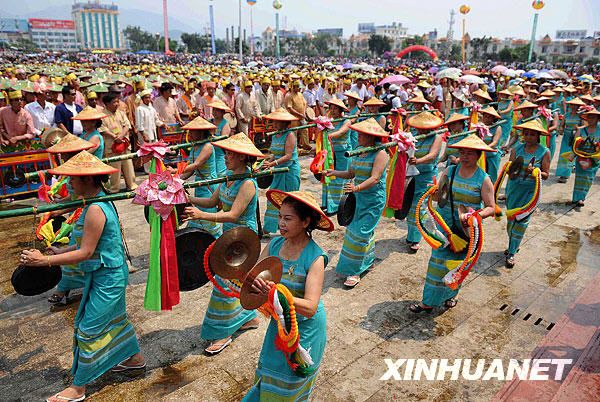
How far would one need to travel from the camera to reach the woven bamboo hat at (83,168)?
10.8 ft

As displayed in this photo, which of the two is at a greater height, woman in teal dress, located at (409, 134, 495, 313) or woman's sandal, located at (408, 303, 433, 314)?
woman in teal dress, located at (409, 134, 495, 313)

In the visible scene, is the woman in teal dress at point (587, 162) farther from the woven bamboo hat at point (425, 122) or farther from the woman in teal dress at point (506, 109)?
the woven bamboo hat at point (425, 122)

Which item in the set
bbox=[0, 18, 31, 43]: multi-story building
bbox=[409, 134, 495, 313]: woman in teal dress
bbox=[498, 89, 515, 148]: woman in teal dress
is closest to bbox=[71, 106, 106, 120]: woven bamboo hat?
bbox=[409, 134, 495, 313]: woman in teal dress

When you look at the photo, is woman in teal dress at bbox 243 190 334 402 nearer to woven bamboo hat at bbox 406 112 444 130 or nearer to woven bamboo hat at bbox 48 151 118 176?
woven bamboo hat at bbox 48 151 118 176

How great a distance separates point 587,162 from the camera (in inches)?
331

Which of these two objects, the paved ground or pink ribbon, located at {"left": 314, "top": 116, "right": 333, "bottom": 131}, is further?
pink ribbon, located at {"left": 314, "top": 116, "right": 333, "bottom": 131}

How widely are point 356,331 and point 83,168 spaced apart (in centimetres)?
297

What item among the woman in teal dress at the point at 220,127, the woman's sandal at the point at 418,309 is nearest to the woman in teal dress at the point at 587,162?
the woman's sandal at the point at 418,309

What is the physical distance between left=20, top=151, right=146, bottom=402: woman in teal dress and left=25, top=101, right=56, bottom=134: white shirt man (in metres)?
6.85

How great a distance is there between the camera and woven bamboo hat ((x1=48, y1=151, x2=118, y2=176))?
328 centimetres

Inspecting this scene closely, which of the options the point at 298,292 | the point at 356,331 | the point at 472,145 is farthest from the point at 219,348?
the point at 472,145

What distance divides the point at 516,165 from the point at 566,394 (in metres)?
3.32

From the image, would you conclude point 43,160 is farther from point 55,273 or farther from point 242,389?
point 242,389

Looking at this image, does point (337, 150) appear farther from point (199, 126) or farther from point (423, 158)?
point (199, 126)
